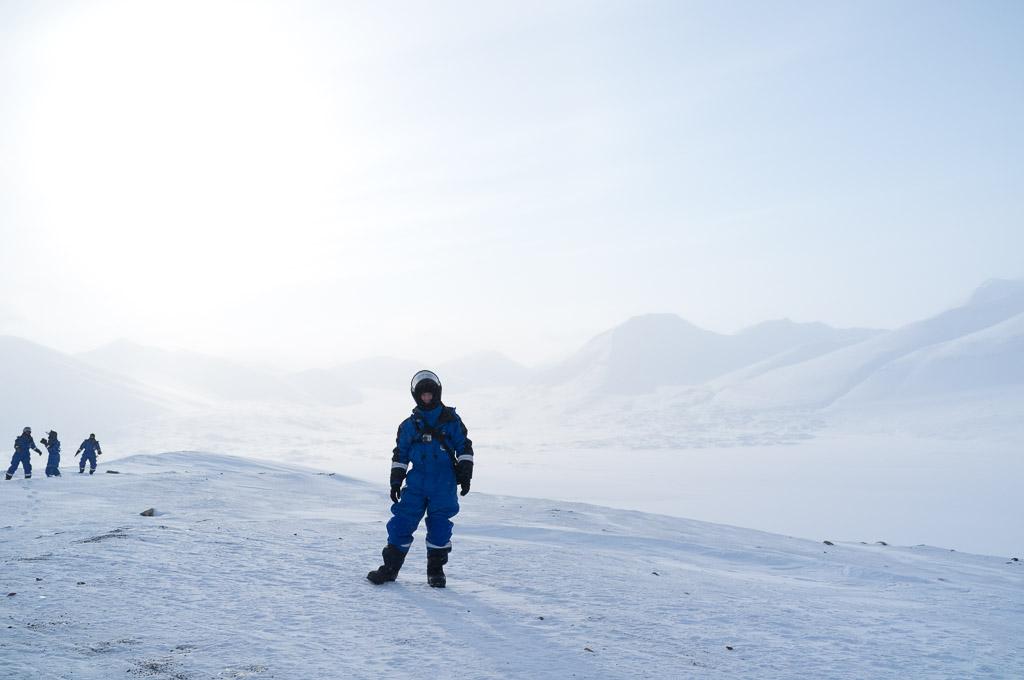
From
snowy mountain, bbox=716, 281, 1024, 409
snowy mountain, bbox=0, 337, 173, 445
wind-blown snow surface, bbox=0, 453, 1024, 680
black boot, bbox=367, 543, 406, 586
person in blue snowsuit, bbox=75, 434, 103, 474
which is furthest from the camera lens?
snowy mountain, bbox=716, 281, 1024, 409

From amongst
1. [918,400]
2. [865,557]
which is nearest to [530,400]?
[918,400]

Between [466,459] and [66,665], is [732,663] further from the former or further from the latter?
[66,665]

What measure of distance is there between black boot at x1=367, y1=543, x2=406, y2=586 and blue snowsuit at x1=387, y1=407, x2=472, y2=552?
0.26 ft

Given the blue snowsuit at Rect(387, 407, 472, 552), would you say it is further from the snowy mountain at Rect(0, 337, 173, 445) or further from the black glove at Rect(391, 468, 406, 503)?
the snowy mountain at Rect(0, 337, 173, 445)

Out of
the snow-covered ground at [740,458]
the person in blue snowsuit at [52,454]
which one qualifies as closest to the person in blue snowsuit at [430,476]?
Answer: the snow-covered ground at [740,458]

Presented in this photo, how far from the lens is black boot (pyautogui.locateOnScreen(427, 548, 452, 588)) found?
5789 mm

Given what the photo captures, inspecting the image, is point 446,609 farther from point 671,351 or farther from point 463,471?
point 671,351

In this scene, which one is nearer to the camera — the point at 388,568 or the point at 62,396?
the point at 388,568

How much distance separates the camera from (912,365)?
103m

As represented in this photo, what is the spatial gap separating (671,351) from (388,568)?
161967 millimetres

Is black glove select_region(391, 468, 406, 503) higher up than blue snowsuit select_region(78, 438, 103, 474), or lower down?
higher up

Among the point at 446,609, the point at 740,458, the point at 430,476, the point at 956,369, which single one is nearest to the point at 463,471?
the point at 430,476

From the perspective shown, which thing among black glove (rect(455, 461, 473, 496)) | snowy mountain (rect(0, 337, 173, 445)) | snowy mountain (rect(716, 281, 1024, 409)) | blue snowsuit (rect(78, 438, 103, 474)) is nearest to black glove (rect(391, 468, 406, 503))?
black glove (rect(455, 461, 473, 496))

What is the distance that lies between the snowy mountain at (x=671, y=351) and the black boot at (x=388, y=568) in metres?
138
